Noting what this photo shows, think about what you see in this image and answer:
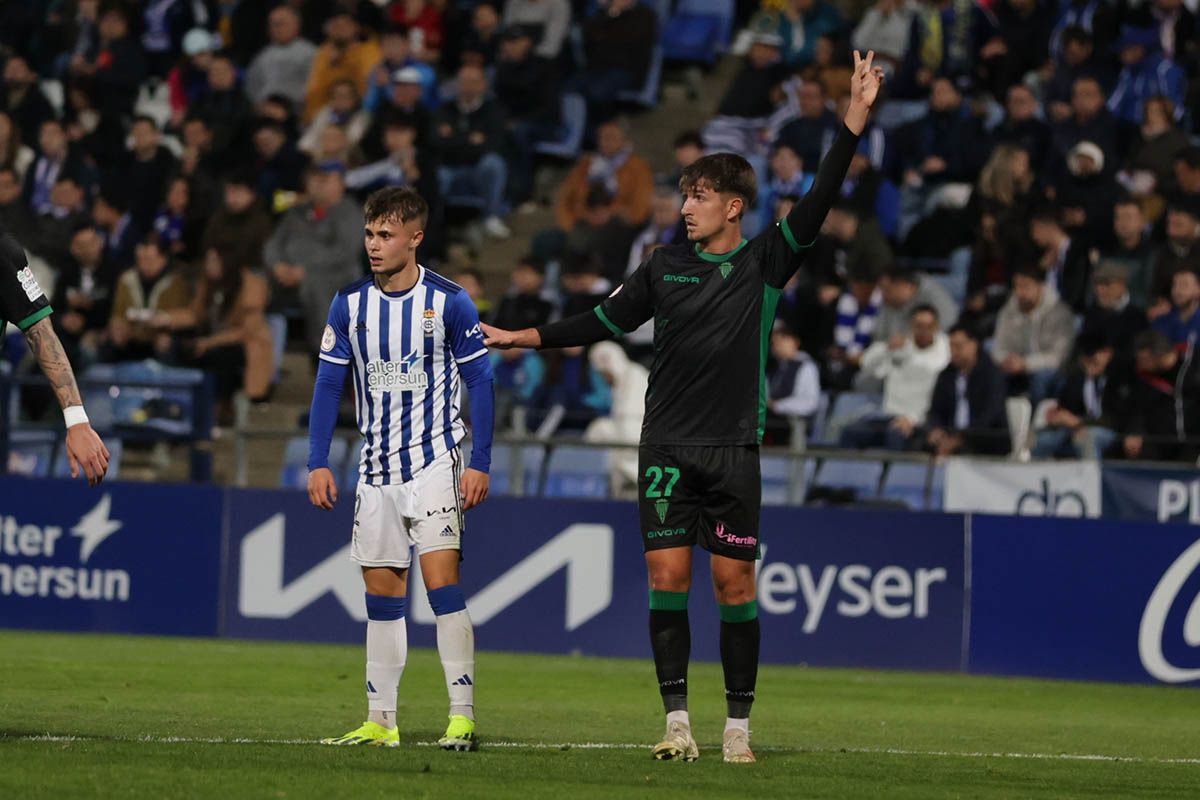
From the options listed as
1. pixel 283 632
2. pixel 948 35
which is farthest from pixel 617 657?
pixel 948 35

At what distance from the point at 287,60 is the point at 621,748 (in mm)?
15733

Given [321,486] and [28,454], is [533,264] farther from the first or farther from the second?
[321,486]

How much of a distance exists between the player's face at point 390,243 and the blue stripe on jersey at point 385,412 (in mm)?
163

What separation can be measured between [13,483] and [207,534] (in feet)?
5.09

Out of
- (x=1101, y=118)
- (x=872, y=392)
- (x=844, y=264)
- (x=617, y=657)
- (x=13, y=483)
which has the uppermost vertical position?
(x=1101, y=118)

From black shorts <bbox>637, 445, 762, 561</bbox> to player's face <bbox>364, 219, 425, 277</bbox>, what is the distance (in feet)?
4.36

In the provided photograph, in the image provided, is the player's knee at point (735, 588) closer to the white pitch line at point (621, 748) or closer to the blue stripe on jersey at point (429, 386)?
the white pitch line at point (621, 748)

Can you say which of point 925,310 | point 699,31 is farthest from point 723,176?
point 699,31

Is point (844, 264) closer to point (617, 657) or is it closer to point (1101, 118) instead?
point (1101, 118)

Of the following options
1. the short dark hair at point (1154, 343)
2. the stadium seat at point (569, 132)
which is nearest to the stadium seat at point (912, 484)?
the short dark hair at point (1154, 343)

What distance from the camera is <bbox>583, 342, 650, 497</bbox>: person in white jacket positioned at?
15.5 metres

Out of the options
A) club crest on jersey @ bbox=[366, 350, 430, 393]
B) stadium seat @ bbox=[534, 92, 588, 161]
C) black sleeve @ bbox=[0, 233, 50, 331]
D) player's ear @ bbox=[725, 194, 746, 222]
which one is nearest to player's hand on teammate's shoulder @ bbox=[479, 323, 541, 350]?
club crest on jersey @ bbox=[366, 350, 430, 393]

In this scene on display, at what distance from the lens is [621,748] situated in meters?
8.83

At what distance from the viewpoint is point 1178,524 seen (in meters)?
14.2
